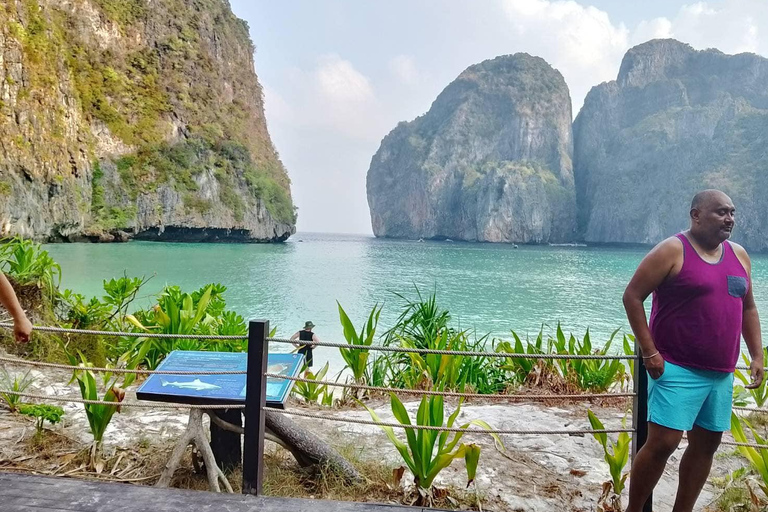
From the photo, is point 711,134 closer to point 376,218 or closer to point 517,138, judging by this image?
point 517,138

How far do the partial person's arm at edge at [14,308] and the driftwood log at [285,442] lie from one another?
0.75 meters

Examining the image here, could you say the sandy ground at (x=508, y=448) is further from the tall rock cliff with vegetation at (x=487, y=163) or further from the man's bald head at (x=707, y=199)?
the tall rock cliff with vegetation at (x=487, y=163)

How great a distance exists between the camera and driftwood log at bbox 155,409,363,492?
2.38m

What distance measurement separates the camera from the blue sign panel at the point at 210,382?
89.5 inches

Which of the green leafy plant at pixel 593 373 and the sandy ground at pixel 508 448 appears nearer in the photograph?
the sandy ground at pixel 508 448

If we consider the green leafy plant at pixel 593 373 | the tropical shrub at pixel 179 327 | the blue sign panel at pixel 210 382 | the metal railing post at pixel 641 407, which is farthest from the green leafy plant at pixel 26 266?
the metal railing post at pixel 641 407

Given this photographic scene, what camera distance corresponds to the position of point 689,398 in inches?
73.9

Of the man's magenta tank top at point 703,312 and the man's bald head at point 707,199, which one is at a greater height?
the man's bald head at point 707,199

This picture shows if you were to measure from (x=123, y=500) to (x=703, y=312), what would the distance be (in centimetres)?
220

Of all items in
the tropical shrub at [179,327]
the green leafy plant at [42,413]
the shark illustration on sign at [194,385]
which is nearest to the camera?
the shark illustration on sign at [194,385]

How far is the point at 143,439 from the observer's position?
2.94 meters

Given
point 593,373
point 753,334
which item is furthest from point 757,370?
point 593,373

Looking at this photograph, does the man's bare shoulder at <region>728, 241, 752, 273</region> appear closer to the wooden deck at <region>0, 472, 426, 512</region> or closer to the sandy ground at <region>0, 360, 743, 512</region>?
the sandy ground at <region>0, 360, 743, 512</region>

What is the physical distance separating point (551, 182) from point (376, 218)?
142ft
